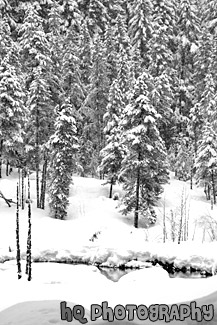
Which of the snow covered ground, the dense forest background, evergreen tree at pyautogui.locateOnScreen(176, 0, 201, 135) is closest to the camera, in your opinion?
the snow covered ground

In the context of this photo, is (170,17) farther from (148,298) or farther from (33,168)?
(148,298)

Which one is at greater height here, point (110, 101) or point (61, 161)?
point (110, 101)

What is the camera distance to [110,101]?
37.1 m

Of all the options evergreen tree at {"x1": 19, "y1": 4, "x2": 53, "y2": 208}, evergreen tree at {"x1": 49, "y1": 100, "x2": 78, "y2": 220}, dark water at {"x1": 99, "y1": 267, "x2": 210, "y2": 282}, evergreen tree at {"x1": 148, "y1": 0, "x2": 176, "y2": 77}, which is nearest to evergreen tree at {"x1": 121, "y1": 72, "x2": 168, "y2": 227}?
evergreen tree at {"x1": 49, "y1": 100, "x2": 78, "y2": 220}

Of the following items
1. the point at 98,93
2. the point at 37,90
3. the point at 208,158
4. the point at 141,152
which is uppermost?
the point at 98,93

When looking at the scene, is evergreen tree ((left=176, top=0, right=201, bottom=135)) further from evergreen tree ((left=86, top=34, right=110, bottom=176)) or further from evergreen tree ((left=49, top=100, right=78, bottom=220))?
evergreen tree ((left=49, top=100, right=78, bottom=220))

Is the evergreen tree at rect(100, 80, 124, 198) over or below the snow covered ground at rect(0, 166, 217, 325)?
over

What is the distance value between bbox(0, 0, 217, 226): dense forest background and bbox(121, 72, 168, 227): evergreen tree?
79 mm

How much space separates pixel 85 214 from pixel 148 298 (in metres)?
21.4

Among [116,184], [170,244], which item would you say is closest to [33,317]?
[170,244]

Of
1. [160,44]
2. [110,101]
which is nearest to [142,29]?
[160,44]

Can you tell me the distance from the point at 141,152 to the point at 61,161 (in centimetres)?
643

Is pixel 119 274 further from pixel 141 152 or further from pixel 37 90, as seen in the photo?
pixel 37 90

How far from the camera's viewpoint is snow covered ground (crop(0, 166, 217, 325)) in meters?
10.7
